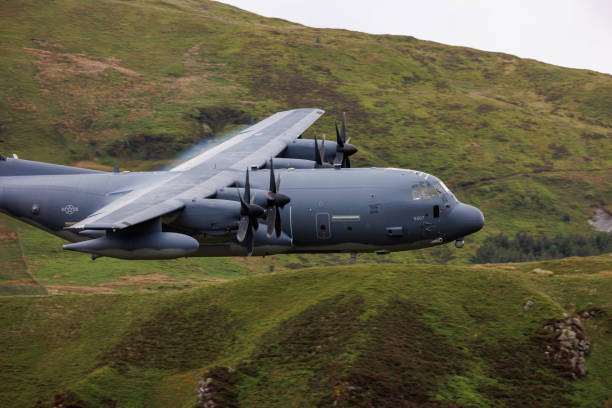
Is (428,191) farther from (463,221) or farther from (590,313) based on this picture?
(590,313)

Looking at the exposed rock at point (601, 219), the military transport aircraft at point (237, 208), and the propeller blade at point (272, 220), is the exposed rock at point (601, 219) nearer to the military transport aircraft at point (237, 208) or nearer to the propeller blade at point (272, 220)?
the military transport aircraft at point (237, 208)

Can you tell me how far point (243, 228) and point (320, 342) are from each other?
14.1 m

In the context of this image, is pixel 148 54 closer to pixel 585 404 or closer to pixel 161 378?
pixel 161 378

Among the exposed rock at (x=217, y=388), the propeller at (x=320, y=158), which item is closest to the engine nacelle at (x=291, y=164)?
the propeller at (x=320, y=158)

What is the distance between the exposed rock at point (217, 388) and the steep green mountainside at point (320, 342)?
0.10 metres

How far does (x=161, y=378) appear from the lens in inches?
1807

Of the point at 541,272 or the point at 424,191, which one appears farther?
the point at 541,272

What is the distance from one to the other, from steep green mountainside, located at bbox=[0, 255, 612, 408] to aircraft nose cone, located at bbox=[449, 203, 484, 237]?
9.24 m

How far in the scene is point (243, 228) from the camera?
34625mm

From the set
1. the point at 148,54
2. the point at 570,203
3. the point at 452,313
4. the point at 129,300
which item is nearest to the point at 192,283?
the point at 129,300

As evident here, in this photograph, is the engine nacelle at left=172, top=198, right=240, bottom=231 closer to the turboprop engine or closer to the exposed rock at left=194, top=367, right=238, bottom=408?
the turboprop engine

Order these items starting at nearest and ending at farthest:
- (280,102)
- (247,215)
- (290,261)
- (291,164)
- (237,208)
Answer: (247,215), (237,208), (291,164), (290,261), (280,102)

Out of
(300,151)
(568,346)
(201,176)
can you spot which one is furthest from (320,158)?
(568,346)

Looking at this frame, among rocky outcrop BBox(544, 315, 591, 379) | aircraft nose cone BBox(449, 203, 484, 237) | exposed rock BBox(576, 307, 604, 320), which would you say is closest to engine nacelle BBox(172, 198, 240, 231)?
aircraft nose cone BBox(449, 203, 484, 237)
